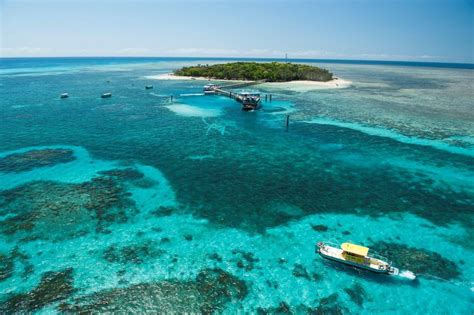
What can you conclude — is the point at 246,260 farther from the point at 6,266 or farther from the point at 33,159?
the point at 33,159

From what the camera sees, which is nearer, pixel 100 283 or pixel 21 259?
pixel 100 283

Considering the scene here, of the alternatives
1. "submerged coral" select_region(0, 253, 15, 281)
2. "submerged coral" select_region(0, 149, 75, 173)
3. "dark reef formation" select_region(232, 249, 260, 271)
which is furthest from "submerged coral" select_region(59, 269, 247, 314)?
"submerged coral" select_region(0, 149, 75, 173)

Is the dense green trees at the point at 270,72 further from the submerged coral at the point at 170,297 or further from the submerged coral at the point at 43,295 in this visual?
the submerged coral at the point at 43,295

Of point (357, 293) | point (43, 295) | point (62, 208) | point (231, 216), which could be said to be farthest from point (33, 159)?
point (357, 293)

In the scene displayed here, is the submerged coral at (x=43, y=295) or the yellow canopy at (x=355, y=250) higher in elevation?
the yellow canopy at (x=355, y=250)

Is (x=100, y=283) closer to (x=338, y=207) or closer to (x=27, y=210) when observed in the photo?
(x=27, y=210)

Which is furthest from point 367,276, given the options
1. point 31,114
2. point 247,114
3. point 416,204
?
point 31,114

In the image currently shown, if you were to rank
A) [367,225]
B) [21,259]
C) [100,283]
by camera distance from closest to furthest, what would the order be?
[100,283]
[21,259]
[367,225]

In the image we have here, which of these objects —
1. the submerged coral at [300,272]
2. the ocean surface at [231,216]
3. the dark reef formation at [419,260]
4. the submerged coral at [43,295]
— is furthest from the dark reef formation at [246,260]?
the submerged coral at [43,295]
